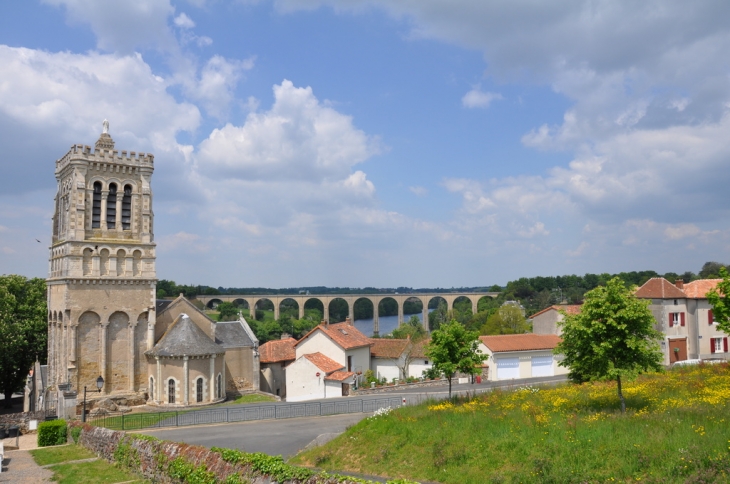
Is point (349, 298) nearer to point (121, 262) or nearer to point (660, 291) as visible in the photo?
point (660, 291)

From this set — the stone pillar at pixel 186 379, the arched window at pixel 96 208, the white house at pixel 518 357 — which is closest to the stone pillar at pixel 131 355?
the stone pillar at pixel 186 379

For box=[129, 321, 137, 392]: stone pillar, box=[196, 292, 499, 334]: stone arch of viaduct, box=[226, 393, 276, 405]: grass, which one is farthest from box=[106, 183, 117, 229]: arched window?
box=[196, 292, 499, 334]: stone arch of viaduct

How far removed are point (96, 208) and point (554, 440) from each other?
35424 millimetres

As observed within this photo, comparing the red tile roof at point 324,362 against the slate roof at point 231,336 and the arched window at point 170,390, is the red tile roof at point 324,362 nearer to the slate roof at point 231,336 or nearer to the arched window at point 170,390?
the slate roof at point 231,336

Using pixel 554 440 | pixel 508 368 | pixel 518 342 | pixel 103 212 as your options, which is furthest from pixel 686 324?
pixel 103 212

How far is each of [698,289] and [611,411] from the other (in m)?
34.2

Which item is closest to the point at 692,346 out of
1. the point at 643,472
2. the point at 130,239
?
the point at 643,472

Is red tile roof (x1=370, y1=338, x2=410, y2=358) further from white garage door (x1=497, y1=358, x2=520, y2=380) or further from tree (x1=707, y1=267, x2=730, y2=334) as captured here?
tree (x1=707, y1=267, x2=730, y2=334)

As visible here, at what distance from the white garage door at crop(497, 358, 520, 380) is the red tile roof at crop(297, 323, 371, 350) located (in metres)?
11.6

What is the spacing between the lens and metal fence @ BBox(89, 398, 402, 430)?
28.8m

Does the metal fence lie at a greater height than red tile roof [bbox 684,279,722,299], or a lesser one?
lesser

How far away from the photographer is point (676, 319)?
45.7 metres

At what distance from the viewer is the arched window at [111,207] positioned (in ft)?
130

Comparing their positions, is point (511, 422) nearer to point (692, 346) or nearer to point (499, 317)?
point (692, 346)
